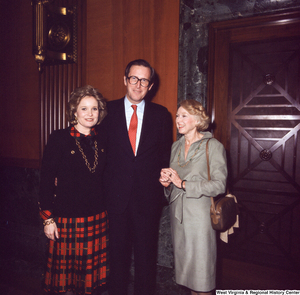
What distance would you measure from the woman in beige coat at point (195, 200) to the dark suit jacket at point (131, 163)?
0.71ft

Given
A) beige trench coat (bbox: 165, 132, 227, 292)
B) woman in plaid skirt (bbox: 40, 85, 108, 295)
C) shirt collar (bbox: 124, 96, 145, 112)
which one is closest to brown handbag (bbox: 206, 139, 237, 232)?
beige trench coat (bbox: 165, 132, 227, 292)

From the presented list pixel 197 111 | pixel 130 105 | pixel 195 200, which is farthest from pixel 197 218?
pixel 130 105

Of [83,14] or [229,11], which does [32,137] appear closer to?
[83,14]

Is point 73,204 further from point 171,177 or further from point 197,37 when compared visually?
point 197,37

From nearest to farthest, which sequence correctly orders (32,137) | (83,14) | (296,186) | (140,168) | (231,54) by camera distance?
(140,168)
(296,186)
(231,54)
(83,14)
(32,137)

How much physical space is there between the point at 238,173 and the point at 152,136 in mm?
1095

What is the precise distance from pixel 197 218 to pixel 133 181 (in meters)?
0.61

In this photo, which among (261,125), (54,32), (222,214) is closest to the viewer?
(222,214)

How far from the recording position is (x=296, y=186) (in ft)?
7.83

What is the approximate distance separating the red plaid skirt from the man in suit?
0.19 meters

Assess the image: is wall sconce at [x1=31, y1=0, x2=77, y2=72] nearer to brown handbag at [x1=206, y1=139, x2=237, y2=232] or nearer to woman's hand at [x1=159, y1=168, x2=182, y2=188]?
woman's hand at [x1=159, y1=168, x2=182, y2=188]

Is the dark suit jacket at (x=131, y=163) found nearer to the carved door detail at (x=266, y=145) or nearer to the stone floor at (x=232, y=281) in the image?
the carved door detail at (x=266, y=145)

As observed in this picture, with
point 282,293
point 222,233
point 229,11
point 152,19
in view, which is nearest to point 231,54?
point 229,11

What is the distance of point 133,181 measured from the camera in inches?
81.6
